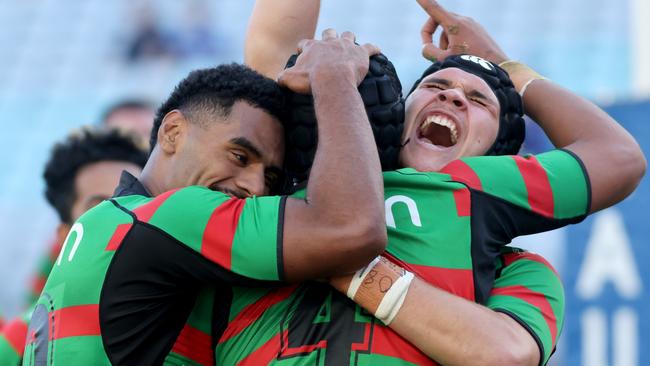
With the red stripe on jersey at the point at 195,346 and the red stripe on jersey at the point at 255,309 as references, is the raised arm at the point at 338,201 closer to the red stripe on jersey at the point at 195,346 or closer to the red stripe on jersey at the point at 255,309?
→ the red stripe on jersey at the point at 255,309

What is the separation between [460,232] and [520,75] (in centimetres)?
94

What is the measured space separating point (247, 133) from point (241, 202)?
260mm

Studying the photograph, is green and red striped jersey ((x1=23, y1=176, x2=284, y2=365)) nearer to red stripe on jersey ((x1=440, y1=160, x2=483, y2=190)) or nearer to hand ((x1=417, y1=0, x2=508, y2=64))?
red stripe on jersey ((x1=440, y1=160, x2=483, y2=190))

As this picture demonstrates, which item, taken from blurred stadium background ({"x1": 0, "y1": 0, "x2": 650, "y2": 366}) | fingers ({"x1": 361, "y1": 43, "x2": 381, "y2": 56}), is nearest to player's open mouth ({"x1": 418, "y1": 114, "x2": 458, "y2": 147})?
fingers ({"x1": 361, "y1": 43, "x2": 381, "y2": 56})

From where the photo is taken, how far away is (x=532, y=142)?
846cm

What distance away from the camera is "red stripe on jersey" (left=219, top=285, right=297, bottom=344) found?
3094mm

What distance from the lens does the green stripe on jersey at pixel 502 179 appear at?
125 inches

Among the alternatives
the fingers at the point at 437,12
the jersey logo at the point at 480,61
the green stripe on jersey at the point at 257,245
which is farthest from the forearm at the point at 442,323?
the fingers at the point at 437,12

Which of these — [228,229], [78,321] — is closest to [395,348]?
[228,229]

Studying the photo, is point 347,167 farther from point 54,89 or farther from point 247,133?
point 54,89

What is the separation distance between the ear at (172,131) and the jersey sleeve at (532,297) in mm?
1018

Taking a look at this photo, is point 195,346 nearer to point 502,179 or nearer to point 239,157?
point 239,157

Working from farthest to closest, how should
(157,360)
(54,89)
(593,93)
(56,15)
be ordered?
(56,15) < (54,89) < (593,93) < (157,360)

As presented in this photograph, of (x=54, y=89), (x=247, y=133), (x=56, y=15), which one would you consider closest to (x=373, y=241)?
(x=247, y=133)
